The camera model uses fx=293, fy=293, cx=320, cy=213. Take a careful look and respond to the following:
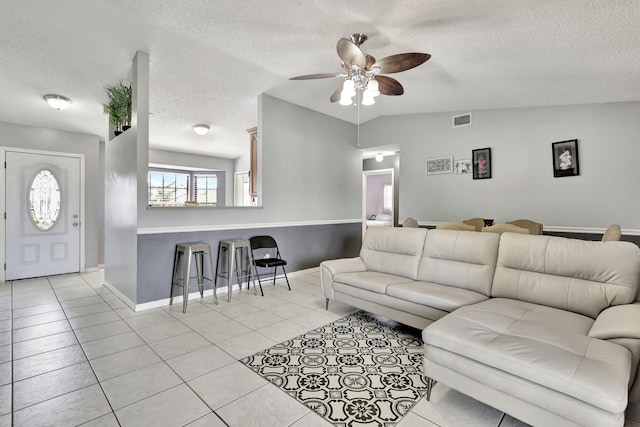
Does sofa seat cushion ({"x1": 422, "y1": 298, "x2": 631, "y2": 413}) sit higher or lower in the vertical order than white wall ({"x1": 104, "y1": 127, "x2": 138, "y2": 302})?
lower

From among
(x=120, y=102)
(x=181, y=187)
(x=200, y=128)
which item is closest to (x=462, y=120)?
(x=200, y=128)

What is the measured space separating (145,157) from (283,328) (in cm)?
240

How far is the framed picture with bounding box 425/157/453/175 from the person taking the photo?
5043 mm

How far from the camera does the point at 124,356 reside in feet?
7.56

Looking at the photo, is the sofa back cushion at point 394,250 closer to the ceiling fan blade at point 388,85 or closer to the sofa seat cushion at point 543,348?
the sofa seat cushion at point 543,348

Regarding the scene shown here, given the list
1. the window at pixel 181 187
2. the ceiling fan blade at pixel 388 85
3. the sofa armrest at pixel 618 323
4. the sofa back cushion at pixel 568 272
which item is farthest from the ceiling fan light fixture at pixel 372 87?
the window at pixel 181 187

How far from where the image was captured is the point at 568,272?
2195 millimetres

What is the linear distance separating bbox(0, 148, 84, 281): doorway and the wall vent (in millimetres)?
6553

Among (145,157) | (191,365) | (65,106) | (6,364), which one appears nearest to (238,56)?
(145,157)

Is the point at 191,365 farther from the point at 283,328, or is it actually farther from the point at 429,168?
the point at 429,168

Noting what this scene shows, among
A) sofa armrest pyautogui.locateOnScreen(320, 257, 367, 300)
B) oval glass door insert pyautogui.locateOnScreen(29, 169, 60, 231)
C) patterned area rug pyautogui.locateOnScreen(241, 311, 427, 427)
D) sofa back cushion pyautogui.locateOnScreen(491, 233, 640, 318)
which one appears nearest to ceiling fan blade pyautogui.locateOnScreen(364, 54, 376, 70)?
sofa back cushion pyautogui.locateOnScreen(491, 233, 640, 318)

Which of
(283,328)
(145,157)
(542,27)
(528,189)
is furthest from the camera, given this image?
(528,189)

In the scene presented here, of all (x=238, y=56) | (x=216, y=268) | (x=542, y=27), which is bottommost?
(x=216, y=268)

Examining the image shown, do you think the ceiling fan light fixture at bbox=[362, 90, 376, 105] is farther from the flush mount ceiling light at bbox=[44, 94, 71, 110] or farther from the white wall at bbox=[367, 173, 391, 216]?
the white wall at bbox=[367, 173, 391, 216]
